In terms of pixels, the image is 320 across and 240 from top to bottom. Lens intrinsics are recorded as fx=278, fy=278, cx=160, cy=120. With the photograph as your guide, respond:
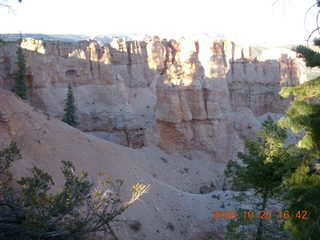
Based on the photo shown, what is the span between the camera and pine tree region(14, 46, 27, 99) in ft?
95.9

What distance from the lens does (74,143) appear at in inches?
703

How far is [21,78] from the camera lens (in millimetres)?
29422

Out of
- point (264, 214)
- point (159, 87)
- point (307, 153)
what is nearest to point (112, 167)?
point (159, 87)

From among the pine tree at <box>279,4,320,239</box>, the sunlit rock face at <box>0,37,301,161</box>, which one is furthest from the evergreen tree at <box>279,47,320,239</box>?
the sunlit rock face at <box>0,37,301,161</box>

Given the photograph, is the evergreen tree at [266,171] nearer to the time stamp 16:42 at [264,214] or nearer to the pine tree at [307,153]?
the time stamp 16:42 at [264,214]

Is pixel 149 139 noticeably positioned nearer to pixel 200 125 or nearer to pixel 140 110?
pixel 200 125

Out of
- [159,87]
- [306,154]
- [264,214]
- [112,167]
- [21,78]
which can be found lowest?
[112,167]

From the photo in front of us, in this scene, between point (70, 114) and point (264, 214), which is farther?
point (70, 114)

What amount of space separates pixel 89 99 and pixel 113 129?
225 inches

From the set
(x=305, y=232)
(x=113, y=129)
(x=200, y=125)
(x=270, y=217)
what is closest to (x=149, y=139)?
(x=200, y=125)

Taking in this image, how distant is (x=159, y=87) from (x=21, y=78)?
15.5 m

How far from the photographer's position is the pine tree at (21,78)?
2923cm

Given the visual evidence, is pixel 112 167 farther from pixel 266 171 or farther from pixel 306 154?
pixel 306 154

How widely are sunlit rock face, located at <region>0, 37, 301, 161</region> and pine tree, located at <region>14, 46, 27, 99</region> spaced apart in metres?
1.41
